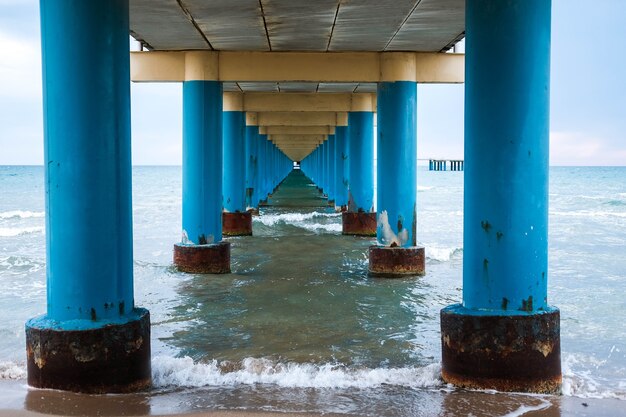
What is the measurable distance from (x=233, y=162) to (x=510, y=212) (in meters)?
14.7

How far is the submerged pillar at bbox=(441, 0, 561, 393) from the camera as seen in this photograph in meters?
5.44

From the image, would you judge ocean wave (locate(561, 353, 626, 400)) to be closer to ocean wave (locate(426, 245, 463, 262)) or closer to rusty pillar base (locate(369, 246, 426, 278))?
rusty pillar base (locate(369, 246, 426, 278))

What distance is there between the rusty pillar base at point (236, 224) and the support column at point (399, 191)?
7628 millimetres

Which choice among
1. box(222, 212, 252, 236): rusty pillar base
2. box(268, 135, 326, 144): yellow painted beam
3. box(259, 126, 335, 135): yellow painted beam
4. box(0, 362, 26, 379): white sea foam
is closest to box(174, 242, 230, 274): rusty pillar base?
box(0, 362, 26, 379): white sea foam

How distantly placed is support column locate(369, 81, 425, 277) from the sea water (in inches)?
19.2

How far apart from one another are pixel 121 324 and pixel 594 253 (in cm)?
1493

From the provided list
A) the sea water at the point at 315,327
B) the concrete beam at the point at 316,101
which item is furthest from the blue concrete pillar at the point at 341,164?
the sea water at the point at 315,327

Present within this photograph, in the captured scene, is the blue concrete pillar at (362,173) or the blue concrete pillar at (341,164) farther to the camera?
the blue concrete pillar at (341,164)

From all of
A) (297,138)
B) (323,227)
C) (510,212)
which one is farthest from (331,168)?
(510,212)

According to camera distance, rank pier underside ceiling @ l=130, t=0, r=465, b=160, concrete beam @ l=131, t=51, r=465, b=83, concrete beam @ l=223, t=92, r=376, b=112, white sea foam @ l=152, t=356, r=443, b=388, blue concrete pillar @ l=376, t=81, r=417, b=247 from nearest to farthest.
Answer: white sea foam @ l=152, t=356, r=443, b=388, pier underside ceiling @ l=130, t=0, r=465, b=160, blue concrete pillar @ l=376, t=81, r=417, b=247, concrete beam @ l=131, t=51, r=465, b=83, concrete beam @ l=223, t=92, r=376, b=112

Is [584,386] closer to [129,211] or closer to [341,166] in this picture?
[129,211]

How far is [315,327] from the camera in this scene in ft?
26.8

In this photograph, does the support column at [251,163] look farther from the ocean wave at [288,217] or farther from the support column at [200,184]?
the support column at [200,184]

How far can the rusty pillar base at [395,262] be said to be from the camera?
12.3 m
